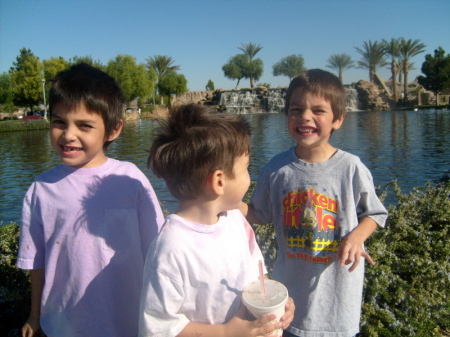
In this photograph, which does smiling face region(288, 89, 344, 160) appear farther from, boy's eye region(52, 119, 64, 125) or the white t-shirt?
boy's eye region(52, 119, 64, 125)

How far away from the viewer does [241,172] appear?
1.46m

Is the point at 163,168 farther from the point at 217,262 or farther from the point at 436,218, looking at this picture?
the point at 436,218

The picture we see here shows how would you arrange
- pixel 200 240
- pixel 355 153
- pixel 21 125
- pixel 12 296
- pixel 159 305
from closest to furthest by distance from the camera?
pixel 159 305 → pixel 200 240 → pixel 12 296 → pixel 355 153 → pixel 21 125

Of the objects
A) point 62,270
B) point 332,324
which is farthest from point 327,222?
point 62,270

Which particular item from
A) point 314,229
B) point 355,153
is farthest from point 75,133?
point 355,153

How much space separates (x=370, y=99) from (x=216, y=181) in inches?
1978

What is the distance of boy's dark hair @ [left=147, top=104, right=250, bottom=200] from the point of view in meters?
1.37

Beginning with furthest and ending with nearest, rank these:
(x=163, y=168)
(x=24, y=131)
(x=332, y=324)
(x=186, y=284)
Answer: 1. (x=24, y=131)
2. (x=332, y=324)
3. (x=163, y=168)
4. (x=186, y=284)

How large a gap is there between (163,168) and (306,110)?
864mm

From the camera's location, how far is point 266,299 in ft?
4.24

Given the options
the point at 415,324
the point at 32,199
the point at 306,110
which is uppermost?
the point at 306,110

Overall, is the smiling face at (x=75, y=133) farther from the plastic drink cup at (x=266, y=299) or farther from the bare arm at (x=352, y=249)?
the bare arm at (x=352, y=249)

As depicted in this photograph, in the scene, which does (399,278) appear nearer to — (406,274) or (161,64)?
(406,274)

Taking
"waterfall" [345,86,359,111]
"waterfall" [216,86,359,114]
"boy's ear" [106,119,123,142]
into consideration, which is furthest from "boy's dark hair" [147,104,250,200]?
"waterfall" [345,86,359,111]
